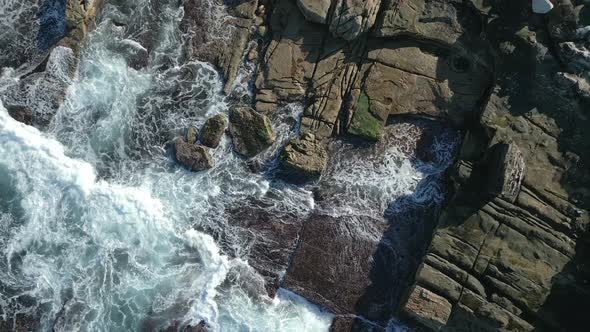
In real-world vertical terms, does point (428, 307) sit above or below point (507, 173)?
below

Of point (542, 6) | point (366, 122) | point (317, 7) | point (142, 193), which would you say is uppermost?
point (542, 6)

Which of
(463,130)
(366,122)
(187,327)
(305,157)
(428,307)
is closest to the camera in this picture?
(428,307)

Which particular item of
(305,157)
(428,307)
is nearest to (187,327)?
(305,157)

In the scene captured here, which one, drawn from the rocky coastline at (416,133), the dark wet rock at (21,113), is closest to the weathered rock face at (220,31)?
the rocky coastline at (416,133)

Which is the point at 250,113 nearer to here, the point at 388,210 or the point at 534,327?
the point at 388,210

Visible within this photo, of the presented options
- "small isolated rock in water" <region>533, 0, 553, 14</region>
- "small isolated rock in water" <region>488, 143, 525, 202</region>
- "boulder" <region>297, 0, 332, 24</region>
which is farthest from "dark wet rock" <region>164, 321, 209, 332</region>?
"small isolated rock in water" <region>533, 0, 553, 14</region>

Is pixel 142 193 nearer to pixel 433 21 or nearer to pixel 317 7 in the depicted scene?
pixel 317 7

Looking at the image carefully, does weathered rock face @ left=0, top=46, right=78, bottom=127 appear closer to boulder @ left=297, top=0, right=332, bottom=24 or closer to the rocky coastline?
the rocky coastline

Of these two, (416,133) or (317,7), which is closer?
(317,7)
